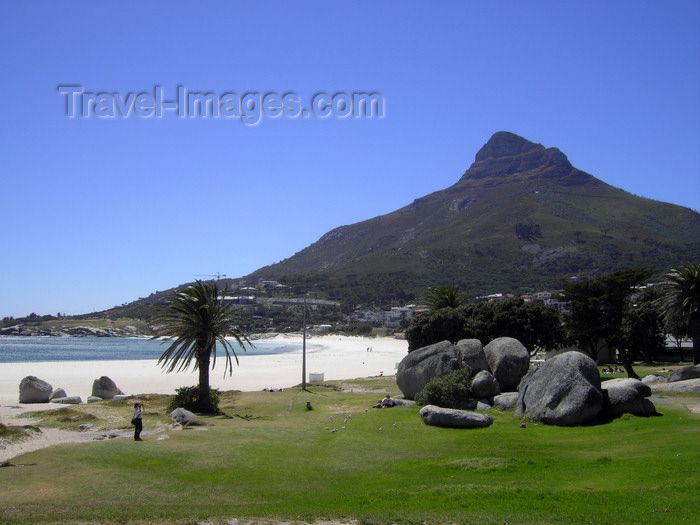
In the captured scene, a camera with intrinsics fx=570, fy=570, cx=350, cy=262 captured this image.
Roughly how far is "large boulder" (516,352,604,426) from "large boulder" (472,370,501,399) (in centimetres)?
445

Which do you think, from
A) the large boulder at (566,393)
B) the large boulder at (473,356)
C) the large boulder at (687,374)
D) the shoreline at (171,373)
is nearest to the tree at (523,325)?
the large boulder at (473,356)

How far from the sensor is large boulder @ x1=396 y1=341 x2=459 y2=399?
3194 centimetres

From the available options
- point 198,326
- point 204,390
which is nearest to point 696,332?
point 204,390

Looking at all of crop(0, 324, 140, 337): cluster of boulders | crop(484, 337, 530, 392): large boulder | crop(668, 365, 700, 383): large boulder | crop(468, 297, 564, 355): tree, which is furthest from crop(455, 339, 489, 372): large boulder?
crop(0, 324, 140, 337): cluster of boulders

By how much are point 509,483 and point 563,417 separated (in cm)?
968

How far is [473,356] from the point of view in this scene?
32.4 m

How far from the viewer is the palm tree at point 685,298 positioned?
130 feet

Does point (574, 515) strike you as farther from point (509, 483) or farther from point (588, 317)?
point (588, 317)

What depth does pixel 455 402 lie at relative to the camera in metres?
28.9

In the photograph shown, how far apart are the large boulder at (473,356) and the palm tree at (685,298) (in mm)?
17479

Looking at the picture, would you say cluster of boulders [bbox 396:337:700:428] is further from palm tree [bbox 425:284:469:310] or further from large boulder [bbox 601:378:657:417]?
palm tree [bbox 425:284:469:310]

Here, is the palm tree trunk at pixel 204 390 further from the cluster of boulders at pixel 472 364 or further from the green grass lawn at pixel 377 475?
the cluster of boulders at pixel 472 364

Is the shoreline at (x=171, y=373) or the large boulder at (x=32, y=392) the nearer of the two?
the large boulder at (x=32, y=392)

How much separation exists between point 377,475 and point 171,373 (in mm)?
55573
